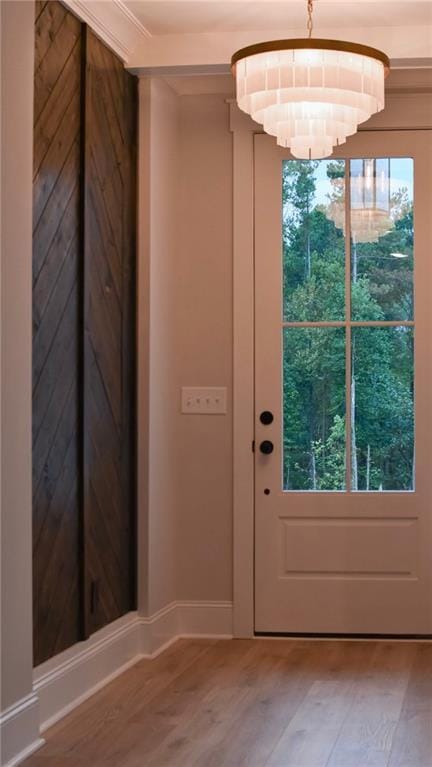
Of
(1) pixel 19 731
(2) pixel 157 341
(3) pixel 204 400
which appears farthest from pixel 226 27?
(1) pixel 19 731

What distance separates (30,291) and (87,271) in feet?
2.30

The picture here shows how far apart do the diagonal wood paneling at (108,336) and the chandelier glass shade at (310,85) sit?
2.94ft

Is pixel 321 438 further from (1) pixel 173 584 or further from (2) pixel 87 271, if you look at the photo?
(2) pixel 87 271

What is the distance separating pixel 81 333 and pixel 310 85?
1.33m

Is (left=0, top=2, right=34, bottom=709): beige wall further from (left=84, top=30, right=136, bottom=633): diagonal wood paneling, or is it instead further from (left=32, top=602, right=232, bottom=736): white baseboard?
(left=84, top=30, right=136, bottom=633): diagonal wood paneling

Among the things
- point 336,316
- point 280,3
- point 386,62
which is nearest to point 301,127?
point 386,62

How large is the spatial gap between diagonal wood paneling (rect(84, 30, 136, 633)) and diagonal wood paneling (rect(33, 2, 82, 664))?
10 centimetres

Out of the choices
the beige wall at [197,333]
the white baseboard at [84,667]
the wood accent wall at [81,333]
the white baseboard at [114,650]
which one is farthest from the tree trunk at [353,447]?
the white baseboard at [84,667]

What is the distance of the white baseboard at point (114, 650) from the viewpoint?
3.82 meters

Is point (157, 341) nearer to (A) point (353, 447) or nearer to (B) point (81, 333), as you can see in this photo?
(B) point (81, 333)

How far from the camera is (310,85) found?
3.42 meters

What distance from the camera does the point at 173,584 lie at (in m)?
5.24

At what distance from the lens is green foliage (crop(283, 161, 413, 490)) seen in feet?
17.1

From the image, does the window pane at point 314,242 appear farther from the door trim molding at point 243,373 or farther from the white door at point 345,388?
the door trim molding at point 243,373
